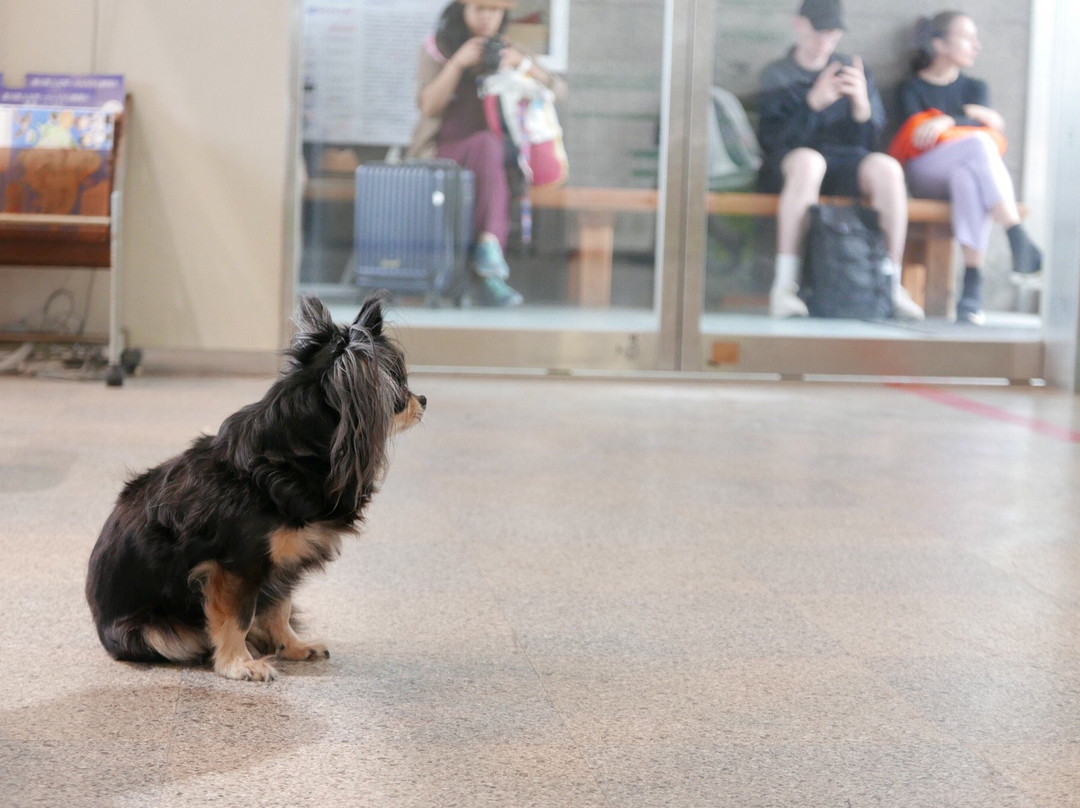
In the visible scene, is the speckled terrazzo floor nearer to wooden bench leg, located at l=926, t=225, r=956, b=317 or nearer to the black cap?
wooden bench leg, located at l=926, t=225, r=956, b=317

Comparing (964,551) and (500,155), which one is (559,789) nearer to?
(964,551)

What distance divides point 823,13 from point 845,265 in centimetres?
126

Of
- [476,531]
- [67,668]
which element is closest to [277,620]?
[67,668]

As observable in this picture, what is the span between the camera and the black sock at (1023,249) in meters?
6.91

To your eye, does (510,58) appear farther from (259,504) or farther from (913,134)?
(259,504)

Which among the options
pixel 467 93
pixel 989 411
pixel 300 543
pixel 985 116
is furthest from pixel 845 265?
pixel 300 543

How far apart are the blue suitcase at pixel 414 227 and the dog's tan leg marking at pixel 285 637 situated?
14.8 feet

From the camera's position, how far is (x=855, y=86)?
6.75 m

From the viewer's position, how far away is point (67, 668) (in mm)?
2115

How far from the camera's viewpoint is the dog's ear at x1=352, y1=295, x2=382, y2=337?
6.61 feet

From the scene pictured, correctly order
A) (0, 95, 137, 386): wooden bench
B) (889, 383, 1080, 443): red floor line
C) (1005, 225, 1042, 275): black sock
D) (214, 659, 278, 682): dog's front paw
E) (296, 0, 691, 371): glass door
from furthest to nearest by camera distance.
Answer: (1005, 225, 1042, 275): black sock, (296, 0, 691, 371): glass door, (0, 95, 137, 386): wooden bench, (889, 383, 1080, 443): red floor line, (214, 659, 278, 682): dog's front paw

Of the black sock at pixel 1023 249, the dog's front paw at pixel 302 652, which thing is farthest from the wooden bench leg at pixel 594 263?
the dog's front paw at pixel 302 652

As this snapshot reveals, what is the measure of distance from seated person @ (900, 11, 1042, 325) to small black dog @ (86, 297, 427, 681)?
5369mm

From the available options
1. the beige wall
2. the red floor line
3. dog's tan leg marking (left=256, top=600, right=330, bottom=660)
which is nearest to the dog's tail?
dog's tan leg marking (left=256, top=600, right=330, bottom=660)
